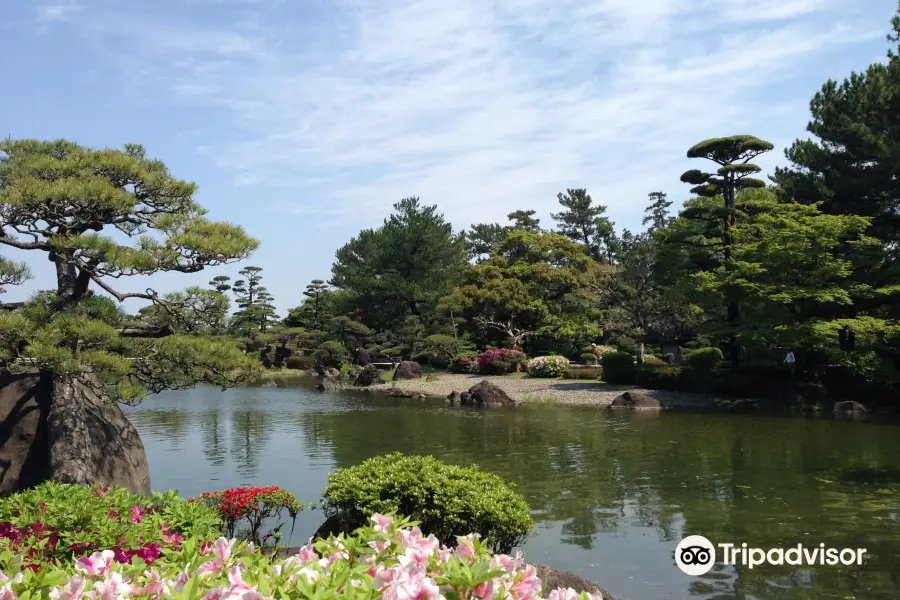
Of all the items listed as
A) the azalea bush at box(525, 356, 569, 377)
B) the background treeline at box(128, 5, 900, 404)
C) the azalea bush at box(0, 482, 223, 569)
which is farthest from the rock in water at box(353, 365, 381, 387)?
the azalea bush at box(0, 482, 223, 569)

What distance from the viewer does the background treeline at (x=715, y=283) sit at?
19938 millimetres

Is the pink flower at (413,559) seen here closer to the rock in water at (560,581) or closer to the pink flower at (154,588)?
the pink flower at (154,588)

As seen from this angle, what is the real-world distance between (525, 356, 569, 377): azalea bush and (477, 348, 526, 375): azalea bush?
1.01 meters

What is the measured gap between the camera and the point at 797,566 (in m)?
7.04

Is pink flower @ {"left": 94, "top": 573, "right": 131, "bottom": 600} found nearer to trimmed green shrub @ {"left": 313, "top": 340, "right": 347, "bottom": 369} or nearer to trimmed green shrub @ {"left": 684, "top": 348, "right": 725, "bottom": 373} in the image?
trimmed green shrub @ {"left": 684, "top": 348, "right": 725, "bottom": 373}

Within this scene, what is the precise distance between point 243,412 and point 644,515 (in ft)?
51.6

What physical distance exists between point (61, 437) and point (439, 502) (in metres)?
4.50

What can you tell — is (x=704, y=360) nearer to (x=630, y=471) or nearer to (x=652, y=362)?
(x=652, y=362)

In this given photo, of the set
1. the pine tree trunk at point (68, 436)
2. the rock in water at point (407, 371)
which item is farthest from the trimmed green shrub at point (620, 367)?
the pine tree trunk at point (68, 436)

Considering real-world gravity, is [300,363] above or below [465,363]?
above

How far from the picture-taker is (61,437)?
7.73 metres

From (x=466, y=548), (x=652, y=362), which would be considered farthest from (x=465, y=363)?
(x=466, y=548)

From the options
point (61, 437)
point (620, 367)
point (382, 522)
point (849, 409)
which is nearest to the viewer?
point (382, 522)

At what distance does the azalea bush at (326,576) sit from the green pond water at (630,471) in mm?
4548
